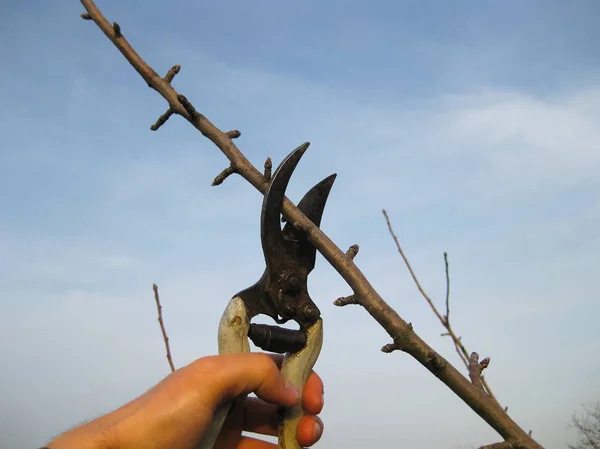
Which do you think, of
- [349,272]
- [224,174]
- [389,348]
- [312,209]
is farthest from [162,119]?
[389,348]

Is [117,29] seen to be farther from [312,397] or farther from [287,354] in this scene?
[312,397]

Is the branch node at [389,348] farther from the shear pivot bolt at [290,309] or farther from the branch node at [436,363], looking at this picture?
the shear pivot bolt at [290,309]

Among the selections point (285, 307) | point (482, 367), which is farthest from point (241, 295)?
point (482, 367)

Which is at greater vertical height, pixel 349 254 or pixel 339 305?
pixel 349 254

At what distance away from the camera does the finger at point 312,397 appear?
7.72 ft

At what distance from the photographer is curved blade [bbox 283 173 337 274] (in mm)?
2451

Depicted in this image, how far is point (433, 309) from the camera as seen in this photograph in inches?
121

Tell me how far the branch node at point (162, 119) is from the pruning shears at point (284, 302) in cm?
53

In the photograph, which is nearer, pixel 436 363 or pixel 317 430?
pixel 436 363

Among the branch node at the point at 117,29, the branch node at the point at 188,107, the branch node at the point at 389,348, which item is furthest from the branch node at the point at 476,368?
the branch node at the point at 117,29

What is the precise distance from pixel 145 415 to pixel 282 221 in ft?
3.38

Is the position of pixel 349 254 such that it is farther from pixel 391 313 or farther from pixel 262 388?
pixel 262 388

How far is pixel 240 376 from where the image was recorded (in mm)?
1941

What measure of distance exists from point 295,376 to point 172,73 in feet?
4.50
